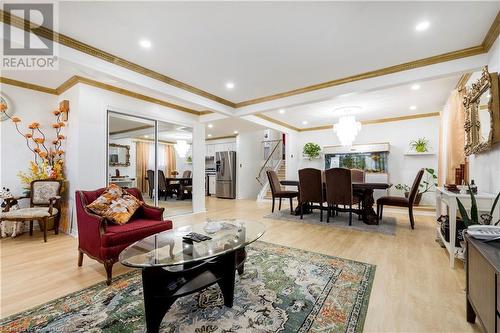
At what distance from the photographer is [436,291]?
6.34ft

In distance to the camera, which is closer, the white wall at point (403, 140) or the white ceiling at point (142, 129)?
the white ceiling at point (142, 129)

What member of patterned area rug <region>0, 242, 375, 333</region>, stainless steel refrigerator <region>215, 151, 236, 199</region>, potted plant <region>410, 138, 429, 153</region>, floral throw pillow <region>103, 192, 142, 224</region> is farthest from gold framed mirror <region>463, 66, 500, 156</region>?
stainless steel refrigerator <region>215, 151, 236, 199</region>

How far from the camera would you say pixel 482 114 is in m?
2.54

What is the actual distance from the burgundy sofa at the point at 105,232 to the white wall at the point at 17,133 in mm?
2331

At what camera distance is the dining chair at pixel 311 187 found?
4.51 m

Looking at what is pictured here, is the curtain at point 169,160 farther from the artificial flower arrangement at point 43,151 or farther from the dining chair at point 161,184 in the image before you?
the artificial flower arrangement at point 43,151

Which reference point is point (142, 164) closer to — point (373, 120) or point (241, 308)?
point (241, 308)

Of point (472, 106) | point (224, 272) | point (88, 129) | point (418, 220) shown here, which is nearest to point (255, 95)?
point (88, 129)

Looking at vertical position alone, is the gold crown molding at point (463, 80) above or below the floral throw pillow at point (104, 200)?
above

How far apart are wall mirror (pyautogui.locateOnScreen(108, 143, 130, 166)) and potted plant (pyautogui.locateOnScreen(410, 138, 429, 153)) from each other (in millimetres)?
6969

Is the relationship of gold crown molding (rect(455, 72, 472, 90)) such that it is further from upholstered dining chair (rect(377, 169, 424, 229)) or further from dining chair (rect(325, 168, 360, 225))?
dining chair (rect(325, 168, 360, 225))

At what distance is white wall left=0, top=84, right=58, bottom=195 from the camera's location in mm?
3611

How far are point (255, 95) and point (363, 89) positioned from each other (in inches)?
76.6

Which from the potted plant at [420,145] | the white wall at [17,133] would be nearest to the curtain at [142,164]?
the white wall at [17,133]
